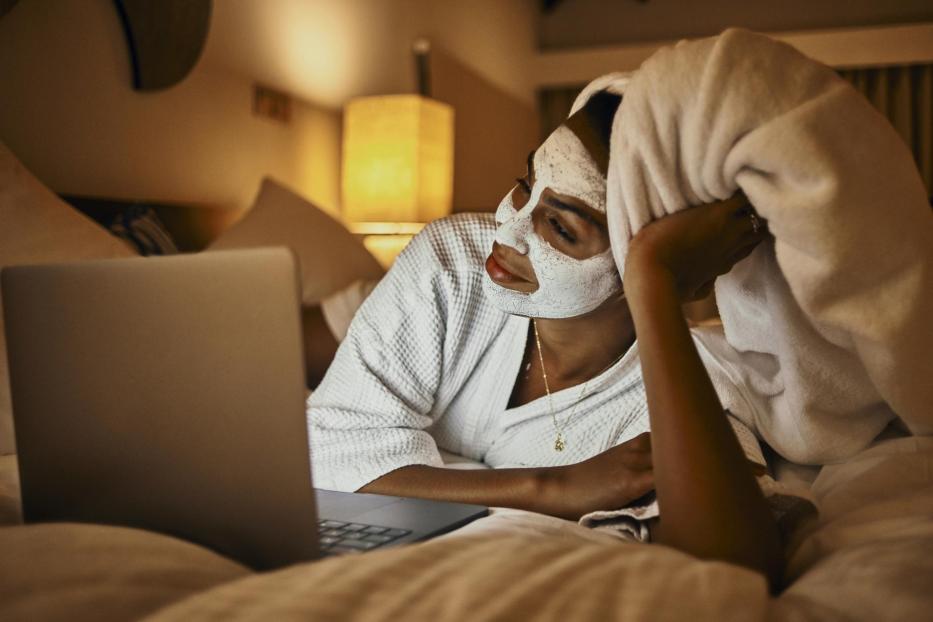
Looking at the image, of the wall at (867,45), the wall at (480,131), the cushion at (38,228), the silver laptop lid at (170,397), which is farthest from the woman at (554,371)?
the wall at (867,45)

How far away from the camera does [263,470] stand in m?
0.67

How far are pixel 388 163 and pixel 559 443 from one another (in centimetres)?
209

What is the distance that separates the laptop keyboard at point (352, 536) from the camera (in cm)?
80

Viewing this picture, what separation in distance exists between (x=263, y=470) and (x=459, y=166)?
4054 mm

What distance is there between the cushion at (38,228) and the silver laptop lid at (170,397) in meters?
0.71

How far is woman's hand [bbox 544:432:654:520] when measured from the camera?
1.00 m

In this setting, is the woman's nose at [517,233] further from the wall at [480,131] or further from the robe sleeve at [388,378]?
the wall at [480,131]

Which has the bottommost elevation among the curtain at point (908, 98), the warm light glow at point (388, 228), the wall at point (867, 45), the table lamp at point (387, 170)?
the warm light glow at point (388, 228)

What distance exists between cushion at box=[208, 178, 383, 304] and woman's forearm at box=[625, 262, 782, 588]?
1.46 metres

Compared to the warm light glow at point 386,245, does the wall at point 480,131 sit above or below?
above

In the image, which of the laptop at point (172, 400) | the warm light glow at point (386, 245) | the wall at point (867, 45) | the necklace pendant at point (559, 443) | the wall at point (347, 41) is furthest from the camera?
the wall at point (867, 45)

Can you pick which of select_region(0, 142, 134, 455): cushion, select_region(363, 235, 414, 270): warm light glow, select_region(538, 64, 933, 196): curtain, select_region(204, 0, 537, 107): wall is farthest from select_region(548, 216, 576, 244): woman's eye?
select_region(538, 64, 933, 196): curtain

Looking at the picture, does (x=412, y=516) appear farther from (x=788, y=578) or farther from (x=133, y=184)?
(x=133, y=184)

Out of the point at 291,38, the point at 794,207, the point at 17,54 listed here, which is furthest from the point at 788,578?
the point at 291,38
